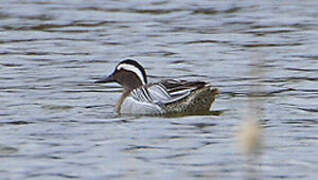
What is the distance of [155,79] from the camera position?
1470cm

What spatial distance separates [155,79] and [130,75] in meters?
1.99

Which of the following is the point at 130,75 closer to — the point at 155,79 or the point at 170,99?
the point at 170,99

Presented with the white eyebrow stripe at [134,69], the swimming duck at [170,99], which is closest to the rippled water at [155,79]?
the swimming duck at [170,99]

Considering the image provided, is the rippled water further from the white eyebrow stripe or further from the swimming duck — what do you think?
the white eyebrow stripe

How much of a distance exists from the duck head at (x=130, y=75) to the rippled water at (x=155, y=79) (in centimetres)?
31

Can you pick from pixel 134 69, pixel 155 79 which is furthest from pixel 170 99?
pixel 155 79

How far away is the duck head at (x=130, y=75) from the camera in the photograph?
12.6 meters

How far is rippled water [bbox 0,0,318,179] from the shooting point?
9.27 meters

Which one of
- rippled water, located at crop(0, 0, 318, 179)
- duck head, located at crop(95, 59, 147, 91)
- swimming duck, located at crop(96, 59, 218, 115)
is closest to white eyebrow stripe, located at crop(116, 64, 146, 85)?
duck head, located at crop(95, 59, 147, 91)

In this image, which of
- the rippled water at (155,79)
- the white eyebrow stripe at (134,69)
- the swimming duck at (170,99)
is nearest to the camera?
the rippled water at (155,79)

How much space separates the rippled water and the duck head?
1.03 ft

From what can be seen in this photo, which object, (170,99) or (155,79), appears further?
(155,79)

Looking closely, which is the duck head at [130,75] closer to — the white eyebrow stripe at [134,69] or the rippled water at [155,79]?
the white eyebrow stripe at [134,69]

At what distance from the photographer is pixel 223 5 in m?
20.2
